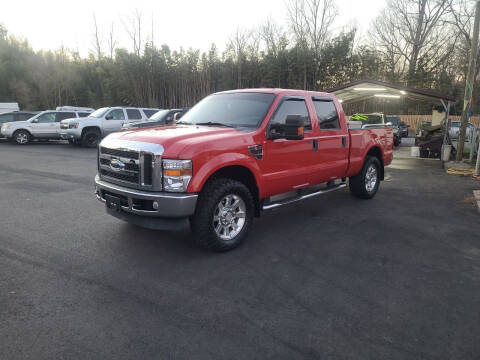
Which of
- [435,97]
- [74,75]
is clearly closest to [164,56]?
[74,75]

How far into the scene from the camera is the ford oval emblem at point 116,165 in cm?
413

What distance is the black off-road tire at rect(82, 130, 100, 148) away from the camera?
16283 mm

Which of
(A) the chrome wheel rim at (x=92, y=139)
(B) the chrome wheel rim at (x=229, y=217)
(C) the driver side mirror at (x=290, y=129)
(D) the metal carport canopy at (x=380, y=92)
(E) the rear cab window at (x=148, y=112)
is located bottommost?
(B) the chrome wheel rim at (x=229, y=217)

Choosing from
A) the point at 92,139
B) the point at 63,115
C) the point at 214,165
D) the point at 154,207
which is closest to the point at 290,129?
the point at 214,165

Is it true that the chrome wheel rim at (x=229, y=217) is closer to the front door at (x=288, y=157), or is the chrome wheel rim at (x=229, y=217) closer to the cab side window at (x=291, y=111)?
the front door at (x=288, y=157)

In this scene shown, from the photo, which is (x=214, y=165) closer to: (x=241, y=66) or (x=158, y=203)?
(x=158, y=203)

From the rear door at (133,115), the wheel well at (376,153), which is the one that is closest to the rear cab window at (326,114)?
the wheel well at (376,153)

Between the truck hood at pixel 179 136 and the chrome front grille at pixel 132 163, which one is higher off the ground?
the truck hood at pixel 179 136

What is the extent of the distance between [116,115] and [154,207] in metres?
14.4

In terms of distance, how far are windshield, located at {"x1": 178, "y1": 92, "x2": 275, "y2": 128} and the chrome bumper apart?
146cm

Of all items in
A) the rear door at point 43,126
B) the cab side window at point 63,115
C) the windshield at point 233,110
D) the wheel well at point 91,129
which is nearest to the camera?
the windshield at point 233,110

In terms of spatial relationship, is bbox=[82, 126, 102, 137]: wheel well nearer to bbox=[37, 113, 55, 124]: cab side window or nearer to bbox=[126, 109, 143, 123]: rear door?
bbox=[126, 109, 143, 123]: rear door

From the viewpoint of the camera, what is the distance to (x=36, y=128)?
58.1 feet

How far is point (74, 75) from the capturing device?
121ft
